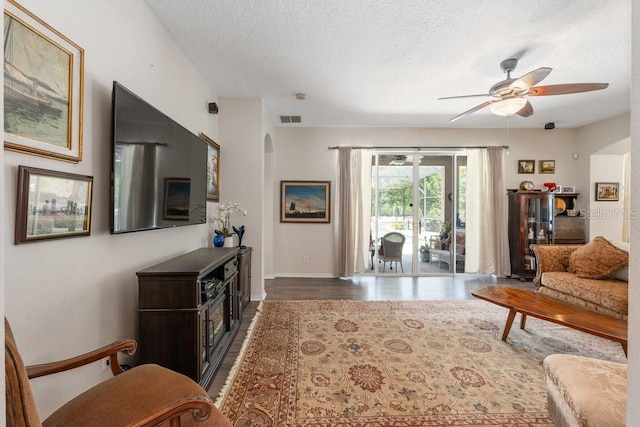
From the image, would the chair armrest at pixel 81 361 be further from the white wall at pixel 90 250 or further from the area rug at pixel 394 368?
the area rug at pixel 394 368

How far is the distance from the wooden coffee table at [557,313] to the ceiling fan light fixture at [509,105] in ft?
6.20

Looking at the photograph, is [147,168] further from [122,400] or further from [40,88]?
[122,400]

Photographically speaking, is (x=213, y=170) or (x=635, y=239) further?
(x=213, y=170)

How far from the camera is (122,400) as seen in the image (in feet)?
3.67

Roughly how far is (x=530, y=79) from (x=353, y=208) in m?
2.99

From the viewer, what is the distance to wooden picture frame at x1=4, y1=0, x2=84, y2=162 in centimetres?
111

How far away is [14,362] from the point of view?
0.75 m

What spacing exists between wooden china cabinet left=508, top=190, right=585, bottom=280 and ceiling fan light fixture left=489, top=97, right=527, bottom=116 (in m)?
2.53

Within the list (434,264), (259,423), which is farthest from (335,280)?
(259,423)

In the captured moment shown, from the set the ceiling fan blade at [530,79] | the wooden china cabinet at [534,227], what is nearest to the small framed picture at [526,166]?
the wooden china cabinet at [534,227]

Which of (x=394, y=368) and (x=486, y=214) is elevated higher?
(x=486, y=214)

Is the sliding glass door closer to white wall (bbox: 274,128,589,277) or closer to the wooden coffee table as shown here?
white wall (bbox: 274,128,589,277)

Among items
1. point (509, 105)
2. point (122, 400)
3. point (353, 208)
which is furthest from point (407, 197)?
point (122, 400)

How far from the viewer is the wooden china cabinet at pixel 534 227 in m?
4.63
